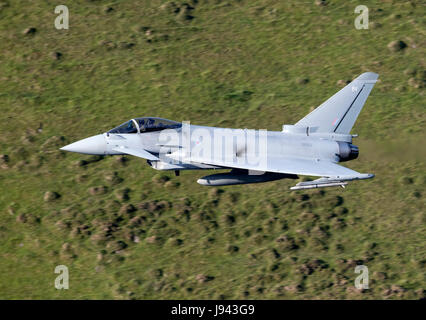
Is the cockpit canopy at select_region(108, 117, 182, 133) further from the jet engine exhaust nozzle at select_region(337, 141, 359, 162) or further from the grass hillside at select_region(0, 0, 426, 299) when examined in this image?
the jet engine exhaust nozzle at select_region(337, 141, 359, 162)

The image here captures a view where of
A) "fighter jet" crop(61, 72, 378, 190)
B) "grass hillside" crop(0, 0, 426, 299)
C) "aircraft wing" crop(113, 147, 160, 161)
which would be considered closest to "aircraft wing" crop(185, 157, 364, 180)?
"fighter jet" crop(61, 72, 378, 190)

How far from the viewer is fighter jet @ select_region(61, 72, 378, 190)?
30438mm

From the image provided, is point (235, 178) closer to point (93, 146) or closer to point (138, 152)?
point (138, 152)

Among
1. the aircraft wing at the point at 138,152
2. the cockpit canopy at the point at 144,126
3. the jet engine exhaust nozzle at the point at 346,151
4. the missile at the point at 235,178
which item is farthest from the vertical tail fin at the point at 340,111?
the aircraft wing at the point at 138,152

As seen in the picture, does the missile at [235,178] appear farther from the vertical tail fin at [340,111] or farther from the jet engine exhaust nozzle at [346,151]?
the vertical tail fin at [340,111]

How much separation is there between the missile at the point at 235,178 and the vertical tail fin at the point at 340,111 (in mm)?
2658

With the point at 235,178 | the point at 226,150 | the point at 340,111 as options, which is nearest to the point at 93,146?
the point at 226,150

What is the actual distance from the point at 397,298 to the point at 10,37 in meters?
27.5

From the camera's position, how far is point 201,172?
36625 millimetres

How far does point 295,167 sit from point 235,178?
2.77 m

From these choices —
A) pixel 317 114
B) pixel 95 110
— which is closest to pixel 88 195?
pixel 95 110

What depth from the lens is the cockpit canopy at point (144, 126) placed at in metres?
31.1

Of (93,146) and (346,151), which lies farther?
(346,151)

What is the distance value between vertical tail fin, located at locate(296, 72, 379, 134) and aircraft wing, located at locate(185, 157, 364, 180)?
7.86 ft
